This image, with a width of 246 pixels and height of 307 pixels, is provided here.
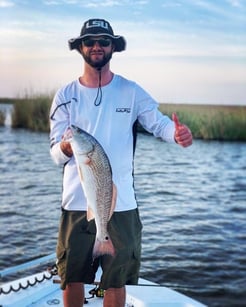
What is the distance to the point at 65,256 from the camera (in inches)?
129

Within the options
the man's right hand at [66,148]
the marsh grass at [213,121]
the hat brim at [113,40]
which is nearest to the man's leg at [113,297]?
the man's right hand at [66,148]

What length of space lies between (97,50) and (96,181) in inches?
30.5

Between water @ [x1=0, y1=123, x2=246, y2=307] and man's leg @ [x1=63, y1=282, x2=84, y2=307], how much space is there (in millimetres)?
4223

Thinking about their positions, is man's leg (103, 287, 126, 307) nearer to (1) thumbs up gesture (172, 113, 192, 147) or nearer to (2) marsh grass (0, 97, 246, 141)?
(1) thumbs up gesture (172, 113, 192, 147)

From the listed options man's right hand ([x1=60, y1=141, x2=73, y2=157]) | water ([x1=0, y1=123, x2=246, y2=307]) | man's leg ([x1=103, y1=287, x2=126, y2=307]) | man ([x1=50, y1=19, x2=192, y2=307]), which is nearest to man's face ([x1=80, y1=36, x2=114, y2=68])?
man ([x1=50, y1=19, x2=192, y2=307])

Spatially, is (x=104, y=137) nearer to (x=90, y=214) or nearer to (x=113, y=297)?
(x=90, y=214)

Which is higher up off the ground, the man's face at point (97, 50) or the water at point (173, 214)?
the man's face at point (97, 50)

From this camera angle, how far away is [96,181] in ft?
9.49

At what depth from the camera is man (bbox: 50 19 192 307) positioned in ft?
10.5

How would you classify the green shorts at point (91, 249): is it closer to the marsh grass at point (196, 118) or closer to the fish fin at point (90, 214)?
the fish fin at point (90, 214)

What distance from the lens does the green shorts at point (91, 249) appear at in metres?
3.20

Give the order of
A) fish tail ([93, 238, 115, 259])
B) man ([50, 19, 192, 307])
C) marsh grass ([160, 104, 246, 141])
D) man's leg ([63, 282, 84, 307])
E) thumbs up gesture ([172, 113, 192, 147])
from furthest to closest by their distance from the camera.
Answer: marsh grass ([160, 104, 246, 141]) < man's leg ([63, 282, 84, 307]) < man ([50, 19, 192, 307]) < fish tail ([93, 238, 115, 259]) < thumbs up gesture ([172, 113, 192, 147])

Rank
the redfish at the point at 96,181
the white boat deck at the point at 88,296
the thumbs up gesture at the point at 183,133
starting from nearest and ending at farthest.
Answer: the redfish at the point at 96,181, the thumbs up gesture at the point at 183,133, the white boat deck at the point at 88,296

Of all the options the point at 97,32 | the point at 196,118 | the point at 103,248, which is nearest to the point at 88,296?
the point at 103,248
